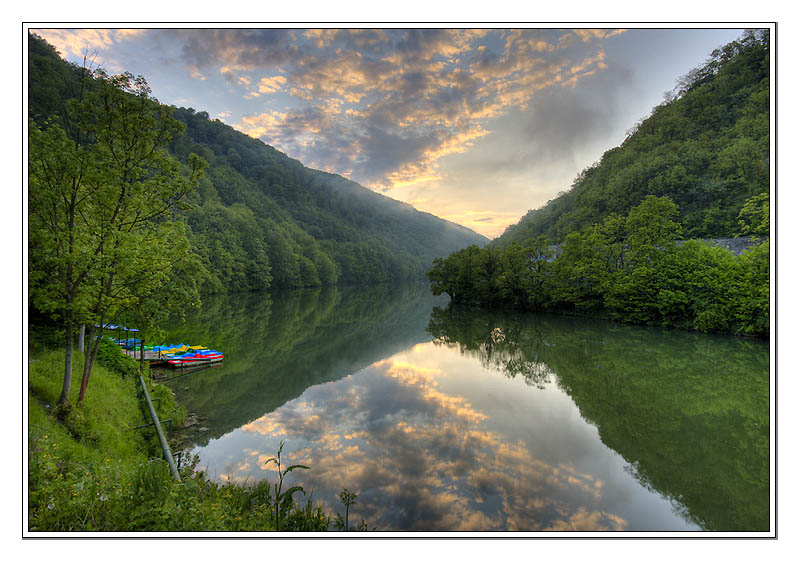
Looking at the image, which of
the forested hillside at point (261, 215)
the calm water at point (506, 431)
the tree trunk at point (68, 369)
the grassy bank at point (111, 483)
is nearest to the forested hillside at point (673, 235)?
the calm water at point (506, 431)

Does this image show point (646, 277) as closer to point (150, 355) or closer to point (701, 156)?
point (150, 355)

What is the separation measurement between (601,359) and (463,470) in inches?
544

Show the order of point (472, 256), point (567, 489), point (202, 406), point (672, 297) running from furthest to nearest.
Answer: point (472, 256) → point (672, 297) → point (202, 406) → point (567, 489)

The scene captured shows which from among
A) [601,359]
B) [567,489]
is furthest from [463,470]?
[601,359]

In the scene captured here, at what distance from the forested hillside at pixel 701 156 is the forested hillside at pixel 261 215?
42710 mm

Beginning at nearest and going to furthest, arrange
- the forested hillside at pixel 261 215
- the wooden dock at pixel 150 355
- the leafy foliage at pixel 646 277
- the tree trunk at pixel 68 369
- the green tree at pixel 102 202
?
the green tree at pixel 102 202 → the tree trunk at pixel 68 369 → the forested hillside at pixel 261 215 → the wooden dock at pixel 150 355 → the leafy foliage at pixel 646 277

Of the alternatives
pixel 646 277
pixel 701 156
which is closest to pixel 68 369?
pixel 646 277

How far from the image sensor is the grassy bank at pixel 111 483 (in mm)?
3924

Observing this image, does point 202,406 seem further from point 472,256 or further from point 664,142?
point 664,142

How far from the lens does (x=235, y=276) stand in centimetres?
7262

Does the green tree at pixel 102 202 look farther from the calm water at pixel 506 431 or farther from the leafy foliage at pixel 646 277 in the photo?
the leafy foliage at pixel 646 277

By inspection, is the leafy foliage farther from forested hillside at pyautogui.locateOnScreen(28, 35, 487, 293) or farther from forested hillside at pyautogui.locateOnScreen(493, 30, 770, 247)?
forested hillside at pyautogui.locateOnScreen(28, 35, 487, 293)

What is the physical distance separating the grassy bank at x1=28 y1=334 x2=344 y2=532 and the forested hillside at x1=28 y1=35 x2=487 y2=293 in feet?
11.4

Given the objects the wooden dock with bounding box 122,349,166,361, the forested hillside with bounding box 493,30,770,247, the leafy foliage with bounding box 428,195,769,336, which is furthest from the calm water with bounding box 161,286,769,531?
the forested hillside with bounding box 493,30,770,247
